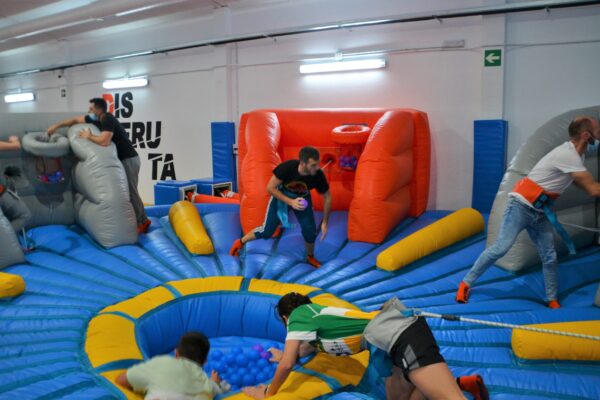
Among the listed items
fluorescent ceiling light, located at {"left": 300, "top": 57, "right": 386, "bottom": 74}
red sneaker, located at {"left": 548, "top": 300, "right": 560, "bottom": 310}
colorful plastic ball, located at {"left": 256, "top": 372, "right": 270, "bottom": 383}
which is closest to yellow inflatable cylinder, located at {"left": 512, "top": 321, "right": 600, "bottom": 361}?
red sneaker, located at {"left": 548, "top": 300, "right": 560, "bottom": 310}

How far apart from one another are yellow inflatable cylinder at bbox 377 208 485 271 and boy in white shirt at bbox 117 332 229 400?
1.96 m

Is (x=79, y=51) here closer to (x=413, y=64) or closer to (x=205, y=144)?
(x=205, y=144)

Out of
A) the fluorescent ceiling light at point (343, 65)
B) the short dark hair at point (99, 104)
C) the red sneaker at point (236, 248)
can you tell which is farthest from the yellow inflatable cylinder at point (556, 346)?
the fluorescent ceiling light at point (343, 65)

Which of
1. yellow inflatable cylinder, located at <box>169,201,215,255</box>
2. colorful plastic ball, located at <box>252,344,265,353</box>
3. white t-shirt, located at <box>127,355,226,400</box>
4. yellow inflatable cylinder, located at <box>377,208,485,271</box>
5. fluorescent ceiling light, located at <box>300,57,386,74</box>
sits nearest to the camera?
white t-shirt, located at <box>127,355,226,400</box>

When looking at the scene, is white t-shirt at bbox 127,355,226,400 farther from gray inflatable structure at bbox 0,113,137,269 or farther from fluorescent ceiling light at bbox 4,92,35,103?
fluorescent ceiling light at bbox 4,92,35,103

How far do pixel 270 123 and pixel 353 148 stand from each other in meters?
0.84

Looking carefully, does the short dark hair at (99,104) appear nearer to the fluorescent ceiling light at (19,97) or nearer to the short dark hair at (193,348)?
the short dark hair at (193,348)

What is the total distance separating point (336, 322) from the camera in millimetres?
2293

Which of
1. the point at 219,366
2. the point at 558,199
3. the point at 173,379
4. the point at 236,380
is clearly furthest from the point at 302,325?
the point at 558,199

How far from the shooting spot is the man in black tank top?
4.42 metres

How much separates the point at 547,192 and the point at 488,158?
8.50 feet

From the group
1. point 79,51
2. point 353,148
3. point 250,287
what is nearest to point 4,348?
point 250,287

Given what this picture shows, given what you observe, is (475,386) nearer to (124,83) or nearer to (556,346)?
(556,346)

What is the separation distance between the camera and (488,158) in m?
5.54
